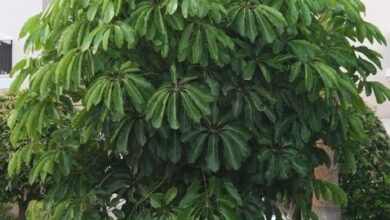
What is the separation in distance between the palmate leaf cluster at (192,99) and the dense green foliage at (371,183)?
10.1 feet

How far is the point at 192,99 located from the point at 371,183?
4.51m

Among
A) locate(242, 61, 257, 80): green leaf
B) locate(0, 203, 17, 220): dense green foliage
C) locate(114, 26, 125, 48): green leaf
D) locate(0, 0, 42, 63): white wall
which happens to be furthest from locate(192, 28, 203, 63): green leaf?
locate(0, 0, 42, 63): white wall

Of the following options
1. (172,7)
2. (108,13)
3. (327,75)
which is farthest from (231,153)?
(108,13)

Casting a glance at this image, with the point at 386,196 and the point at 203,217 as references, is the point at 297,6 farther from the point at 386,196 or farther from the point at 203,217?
the point at 386,196

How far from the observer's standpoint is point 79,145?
4789 millimetres

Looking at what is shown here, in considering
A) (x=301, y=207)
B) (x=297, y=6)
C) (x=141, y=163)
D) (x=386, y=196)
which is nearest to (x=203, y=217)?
(x=141, y=163)

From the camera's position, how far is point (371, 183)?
309 inches

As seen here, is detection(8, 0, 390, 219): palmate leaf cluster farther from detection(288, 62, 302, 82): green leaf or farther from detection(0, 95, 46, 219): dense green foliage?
detection(0, 95, 46, 219): dense green foliage

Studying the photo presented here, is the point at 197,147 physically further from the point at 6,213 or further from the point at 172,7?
the point at 6,213

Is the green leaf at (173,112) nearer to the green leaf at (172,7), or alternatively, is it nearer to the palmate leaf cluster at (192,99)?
the palmate leaf cluster at (192,99)

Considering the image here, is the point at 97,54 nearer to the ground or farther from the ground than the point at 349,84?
farther from the ground

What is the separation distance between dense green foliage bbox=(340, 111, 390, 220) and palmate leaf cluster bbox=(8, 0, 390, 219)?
10.1 feet

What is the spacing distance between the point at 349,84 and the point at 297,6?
0.62 meters

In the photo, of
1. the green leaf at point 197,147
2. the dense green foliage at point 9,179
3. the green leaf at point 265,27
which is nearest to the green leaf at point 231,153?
the green leaf at point 197,147
